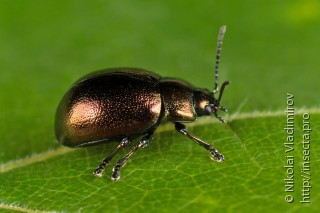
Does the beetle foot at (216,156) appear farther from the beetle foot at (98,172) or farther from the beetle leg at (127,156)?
the beetle foot at (98,172)

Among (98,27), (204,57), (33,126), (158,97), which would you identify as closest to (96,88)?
(158,97)

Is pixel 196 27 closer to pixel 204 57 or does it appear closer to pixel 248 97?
pixel 204 57

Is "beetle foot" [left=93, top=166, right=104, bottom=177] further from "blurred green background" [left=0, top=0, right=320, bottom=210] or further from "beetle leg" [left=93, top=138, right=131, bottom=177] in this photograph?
"blurred green background" [left=0, top=0, right=320, bottom=210]

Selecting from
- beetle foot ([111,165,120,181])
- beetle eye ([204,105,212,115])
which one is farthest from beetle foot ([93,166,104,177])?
beetle eye ([204,105,212,115])

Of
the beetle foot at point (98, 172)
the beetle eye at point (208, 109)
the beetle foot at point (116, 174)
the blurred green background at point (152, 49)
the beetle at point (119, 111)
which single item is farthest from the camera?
the blurred green background at point (152, 49)

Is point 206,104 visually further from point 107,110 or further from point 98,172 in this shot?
point 98,172

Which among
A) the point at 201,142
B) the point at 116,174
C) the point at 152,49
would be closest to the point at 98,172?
the point at 116,174

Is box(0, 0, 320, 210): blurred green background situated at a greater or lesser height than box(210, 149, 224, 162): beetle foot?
greater

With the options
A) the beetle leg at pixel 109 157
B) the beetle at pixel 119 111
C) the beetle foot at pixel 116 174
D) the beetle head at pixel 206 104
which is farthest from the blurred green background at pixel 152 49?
the beetle foot at pixel 116 174
